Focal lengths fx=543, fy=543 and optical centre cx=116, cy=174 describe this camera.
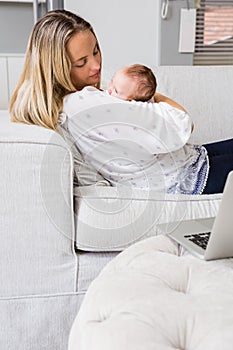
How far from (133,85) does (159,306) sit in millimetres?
906

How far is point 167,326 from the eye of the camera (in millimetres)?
810

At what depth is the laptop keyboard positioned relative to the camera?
3.69 feet

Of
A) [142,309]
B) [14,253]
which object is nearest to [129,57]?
[14,253]

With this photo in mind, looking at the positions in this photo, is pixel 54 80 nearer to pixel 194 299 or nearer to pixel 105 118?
pixel 105 118

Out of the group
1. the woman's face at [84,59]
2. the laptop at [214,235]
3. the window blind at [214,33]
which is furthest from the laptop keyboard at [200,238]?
the window blind at [214,33]

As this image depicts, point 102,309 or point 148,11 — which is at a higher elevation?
point 148,11

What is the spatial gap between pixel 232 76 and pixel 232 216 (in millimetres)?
1367

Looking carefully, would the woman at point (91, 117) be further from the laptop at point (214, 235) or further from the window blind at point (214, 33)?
the window blind at point (214, 33)

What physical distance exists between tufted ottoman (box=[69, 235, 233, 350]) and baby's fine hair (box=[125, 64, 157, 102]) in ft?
2.21

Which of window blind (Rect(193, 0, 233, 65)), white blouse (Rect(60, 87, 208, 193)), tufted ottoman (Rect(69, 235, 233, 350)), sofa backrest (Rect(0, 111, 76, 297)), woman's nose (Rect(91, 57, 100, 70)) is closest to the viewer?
tufted ottoman (Rect(69, 235, 233, 350))

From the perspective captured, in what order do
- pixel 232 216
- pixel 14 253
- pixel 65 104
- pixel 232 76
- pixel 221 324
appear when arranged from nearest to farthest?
pixel 221 324 → pixel 232 216 → pixel 14 253 → pixel 65 104 → pixel 232 76

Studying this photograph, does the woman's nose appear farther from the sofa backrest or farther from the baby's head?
the sofa backrest

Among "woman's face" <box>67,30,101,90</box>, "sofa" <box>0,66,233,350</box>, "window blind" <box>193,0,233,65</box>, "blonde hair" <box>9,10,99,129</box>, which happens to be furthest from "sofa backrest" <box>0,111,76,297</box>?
"window blind" <box>193,0,233,65</box>

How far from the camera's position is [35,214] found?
4.73 feet
